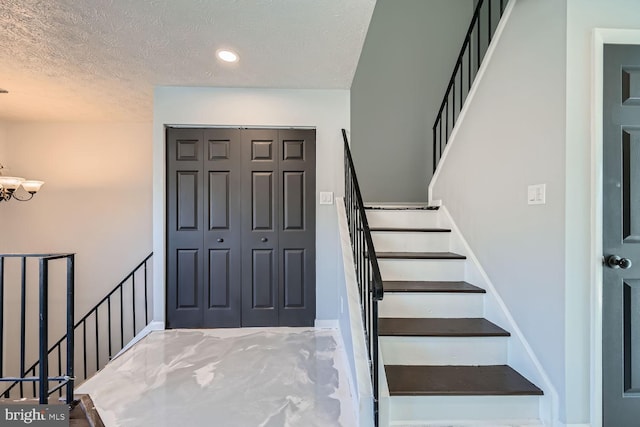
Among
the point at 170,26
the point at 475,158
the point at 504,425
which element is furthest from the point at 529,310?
the point at 170,26

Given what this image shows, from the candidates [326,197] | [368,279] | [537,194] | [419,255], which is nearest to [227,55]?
[326,197]

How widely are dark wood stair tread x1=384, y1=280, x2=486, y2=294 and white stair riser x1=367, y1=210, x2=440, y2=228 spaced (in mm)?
668

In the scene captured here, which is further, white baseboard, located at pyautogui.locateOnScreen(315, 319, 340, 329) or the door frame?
white baseboard, located at pyautogui.locateOnScreen(315, 319, 340, 329)

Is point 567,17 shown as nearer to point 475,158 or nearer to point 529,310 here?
point 475,158

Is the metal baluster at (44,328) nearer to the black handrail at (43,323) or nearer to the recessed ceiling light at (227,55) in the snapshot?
the black handrail at (43,323)

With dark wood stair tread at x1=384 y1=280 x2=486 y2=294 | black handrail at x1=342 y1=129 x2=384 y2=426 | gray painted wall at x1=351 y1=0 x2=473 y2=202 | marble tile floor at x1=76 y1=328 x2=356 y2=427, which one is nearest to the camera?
black handrail at x1=342 y1=129 x2=384 y2=426

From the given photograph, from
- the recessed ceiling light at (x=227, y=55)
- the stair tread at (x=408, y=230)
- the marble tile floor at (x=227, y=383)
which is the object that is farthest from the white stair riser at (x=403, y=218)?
the recessed ceiling light at (x=227, y=55)

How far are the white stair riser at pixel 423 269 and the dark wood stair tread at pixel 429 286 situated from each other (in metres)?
0.05

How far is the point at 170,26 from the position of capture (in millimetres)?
2070

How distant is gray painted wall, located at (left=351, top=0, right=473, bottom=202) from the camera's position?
4062mm

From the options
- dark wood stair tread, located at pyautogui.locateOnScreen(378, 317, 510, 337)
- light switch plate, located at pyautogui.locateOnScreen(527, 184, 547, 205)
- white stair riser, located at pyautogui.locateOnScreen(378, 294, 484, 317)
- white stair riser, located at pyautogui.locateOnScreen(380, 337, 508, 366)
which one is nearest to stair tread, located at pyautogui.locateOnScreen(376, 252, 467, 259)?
white stair riser, located at pyautogui.locateOnScreen(378, 294, 484, 317)

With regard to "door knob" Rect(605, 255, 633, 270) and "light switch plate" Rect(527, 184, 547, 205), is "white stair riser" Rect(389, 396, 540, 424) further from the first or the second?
"light switch plate" Rect(527, 184, 547, 205)

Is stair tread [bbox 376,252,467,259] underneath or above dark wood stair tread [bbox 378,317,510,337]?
above

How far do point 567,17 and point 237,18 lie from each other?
1.92 metres
